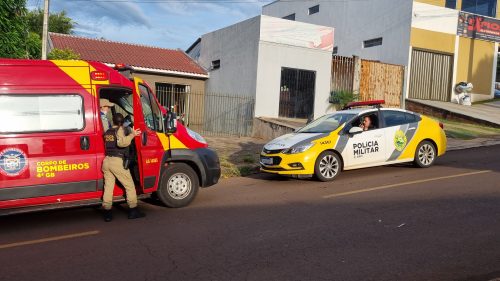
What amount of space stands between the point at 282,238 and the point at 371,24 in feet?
75.8

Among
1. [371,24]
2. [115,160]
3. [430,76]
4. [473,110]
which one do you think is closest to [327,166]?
[115,160]

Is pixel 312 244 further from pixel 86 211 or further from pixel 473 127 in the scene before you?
pixel 473 127

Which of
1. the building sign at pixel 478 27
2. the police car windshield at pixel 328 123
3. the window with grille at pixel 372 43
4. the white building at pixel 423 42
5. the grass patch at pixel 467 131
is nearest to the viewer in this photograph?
the police car windshield at pixel 328 123

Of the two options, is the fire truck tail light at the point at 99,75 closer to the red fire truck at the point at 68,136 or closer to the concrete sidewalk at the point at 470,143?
the red fire truck at the point at 68,136

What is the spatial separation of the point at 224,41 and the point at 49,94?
1638 centimetres

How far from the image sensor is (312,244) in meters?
5.27

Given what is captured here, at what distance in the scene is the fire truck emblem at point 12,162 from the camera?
5.95m

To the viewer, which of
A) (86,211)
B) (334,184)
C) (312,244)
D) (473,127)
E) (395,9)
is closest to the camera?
(312,244)

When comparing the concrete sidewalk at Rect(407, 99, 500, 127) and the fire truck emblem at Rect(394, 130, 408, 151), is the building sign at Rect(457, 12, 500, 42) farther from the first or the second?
the fire truck emblem at Rect(394, 130, 408, 151)

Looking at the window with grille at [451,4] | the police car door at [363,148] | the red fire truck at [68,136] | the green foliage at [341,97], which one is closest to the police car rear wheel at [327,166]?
the police car door at [363,148]

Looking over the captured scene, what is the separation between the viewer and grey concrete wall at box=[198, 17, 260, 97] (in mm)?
19422

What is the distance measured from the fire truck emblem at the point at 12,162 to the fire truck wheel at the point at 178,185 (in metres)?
1.98

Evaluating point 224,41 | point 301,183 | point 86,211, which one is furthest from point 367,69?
point 86,211

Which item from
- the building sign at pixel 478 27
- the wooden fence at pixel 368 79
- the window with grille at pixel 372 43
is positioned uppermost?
the building sign at pixel 478 27
